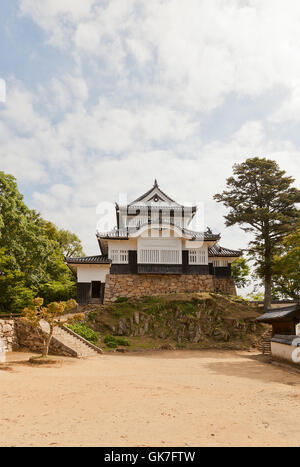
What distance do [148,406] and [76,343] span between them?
41.0 feet

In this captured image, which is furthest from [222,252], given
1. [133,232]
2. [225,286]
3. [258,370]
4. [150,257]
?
[258,370]

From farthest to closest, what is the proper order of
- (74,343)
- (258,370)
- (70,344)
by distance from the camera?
1. (74,343)
2. (70,344)
3. (258,370)

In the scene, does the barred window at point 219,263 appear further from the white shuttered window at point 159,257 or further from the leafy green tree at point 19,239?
the leafy green tree at point 19,239

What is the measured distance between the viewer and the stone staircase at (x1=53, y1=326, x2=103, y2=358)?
18.1m

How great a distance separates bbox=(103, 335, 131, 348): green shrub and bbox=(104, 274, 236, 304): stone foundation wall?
A: 22.0 ft

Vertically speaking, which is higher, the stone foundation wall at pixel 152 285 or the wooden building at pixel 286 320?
the stone foundation wall at pixel 152 285

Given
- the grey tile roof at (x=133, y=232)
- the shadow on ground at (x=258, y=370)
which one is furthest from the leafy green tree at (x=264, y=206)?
the shadow on ground at (x=258, y=370)

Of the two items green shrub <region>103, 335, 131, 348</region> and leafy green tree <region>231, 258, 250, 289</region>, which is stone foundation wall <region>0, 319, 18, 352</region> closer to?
green shrub <region>103, 335, 131, 348</region>

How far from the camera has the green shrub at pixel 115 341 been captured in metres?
21.0

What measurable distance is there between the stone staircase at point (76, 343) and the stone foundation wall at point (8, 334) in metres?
2.59

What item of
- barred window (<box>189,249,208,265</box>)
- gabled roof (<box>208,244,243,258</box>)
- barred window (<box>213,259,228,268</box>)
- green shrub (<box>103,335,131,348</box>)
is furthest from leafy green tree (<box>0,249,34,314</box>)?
barred window (<box>213,259,228,268</box>)

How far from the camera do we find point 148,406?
7.72m

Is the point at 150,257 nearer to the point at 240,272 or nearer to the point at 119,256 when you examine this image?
the point at 119,256

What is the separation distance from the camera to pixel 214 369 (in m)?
14.6
